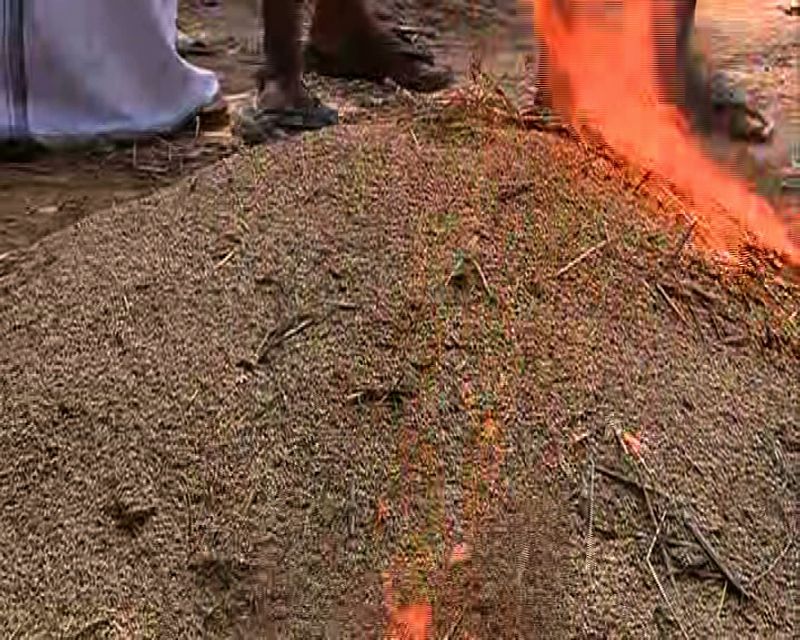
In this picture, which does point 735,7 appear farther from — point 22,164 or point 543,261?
point 543,261

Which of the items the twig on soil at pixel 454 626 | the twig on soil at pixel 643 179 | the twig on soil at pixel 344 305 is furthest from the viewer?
the twig on soil at pixel 643 179

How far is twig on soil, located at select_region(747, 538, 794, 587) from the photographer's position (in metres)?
1.69

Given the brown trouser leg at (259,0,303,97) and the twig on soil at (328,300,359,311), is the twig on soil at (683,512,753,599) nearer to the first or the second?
the twig on soil at (328,300,359,311)

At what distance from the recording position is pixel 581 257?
74.5 inches

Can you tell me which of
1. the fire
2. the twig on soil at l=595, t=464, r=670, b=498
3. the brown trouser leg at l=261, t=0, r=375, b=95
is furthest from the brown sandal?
the twig on soil at l=595, t=464, r=670, b=498

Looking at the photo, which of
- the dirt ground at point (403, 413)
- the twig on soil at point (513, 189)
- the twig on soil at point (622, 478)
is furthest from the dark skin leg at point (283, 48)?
the twig on soil at point (622, 478)

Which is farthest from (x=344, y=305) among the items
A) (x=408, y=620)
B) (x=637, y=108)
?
(x=637, y=108)

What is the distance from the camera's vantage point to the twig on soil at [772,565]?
1690mm

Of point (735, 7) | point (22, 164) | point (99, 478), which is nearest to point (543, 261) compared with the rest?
point (99, 478)

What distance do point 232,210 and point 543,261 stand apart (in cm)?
46

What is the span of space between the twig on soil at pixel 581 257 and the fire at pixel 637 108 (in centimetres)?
19

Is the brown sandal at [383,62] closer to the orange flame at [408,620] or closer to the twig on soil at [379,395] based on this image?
the twig on soil at [379,395]

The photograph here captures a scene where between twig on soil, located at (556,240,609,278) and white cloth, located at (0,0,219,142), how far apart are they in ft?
6.34

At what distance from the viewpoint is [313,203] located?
1.96 metres
